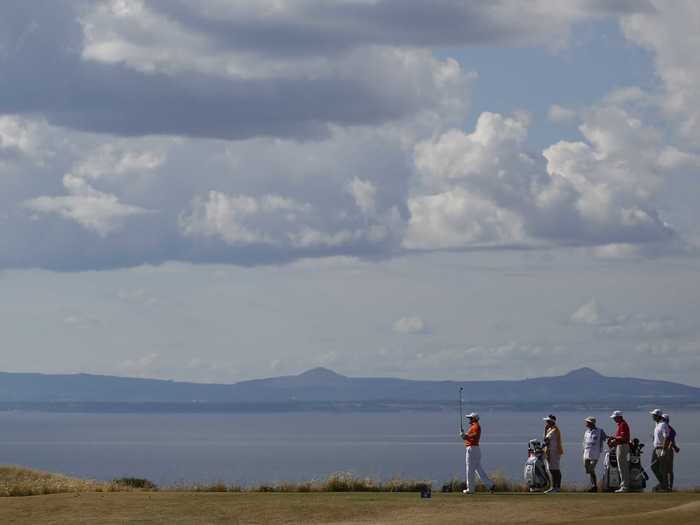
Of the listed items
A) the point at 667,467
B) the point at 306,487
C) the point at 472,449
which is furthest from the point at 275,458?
the point at 472,449

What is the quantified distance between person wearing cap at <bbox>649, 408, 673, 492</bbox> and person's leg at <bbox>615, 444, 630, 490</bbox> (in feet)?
2.65

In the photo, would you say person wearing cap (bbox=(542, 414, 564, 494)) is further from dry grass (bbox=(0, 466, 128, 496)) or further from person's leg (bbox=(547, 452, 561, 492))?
dry grass (bbox=(0, 466, 128, 496))

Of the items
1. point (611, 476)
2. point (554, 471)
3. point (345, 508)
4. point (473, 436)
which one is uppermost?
point (473, 436)

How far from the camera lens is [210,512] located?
30.2 meters

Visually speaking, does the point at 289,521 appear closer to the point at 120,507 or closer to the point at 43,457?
the point at 120,507

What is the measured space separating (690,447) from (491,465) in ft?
140

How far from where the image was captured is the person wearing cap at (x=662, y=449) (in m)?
34.6

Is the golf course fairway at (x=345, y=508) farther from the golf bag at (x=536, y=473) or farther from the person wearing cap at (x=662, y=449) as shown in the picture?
the person wearing cap at (x=662, y=449)

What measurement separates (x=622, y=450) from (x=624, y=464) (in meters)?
0.37

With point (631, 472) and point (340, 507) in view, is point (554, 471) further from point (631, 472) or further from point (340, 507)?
point (340, 507)

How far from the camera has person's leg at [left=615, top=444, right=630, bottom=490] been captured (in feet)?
112

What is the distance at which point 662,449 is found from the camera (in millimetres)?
34688

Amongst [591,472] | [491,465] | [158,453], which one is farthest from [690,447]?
[591,472]

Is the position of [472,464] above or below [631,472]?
above
